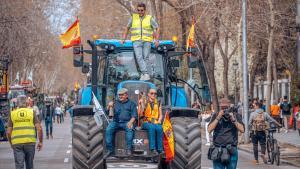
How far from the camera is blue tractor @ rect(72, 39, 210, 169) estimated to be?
730 inches

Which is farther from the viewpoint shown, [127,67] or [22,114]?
[127,67]

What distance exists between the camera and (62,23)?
89.6 meters

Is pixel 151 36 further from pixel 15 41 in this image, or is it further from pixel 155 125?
pixel 15 41

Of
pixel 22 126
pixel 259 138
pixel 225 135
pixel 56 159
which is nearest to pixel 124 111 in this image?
pixel 225 135

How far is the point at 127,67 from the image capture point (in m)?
20.2

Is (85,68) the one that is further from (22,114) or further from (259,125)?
(259,125)

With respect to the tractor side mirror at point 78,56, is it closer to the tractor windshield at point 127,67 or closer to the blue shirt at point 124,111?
the tractor windshield at point 127,67

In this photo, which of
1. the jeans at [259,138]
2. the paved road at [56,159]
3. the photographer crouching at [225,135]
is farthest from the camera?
→ the jeans at [259,138]

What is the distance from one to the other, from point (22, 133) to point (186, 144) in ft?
10.2

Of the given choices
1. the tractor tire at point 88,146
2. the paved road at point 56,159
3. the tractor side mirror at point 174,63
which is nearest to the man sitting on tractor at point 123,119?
the tractor tire at point 88,146

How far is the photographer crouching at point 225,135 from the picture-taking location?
693 inches

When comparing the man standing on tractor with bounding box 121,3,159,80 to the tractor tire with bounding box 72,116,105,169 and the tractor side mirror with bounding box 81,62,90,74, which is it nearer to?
the tractor side mirror with bounding box 81,62,90,74

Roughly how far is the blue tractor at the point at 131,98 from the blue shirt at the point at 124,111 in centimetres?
28

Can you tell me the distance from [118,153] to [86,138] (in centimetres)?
84
